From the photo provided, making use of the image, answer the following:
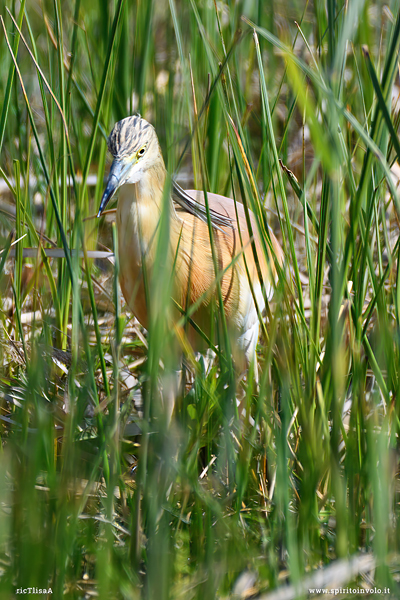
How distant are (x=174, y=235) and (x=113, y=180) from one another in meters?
0.26

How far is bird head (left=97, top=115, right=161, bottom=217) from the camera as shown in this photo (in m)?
→ 1.13

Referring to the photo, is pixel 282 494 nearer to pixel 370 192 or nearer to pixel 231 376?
pixel 231 376

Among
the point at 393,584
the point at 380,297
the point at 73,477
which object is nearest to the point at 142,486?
the point at 73,477

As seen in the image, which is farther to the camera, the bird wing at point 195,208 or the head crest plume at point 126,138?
the bird wing at point 195,208

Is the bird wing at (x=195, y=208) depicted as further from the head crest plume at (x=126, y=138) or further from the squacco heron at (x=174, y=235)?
the head crest plume at (x=126, y=138)

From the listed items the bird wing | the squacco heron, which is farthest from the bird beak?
the bird wing

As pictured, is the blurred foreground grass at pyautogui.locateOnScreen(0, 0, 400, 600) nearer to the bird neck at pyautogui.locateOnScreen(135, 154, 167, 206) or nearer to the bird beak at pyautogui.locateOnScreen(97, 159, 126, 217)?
the bird beak at pyautogui.locateOnScreen(97, 159, 126, 217)

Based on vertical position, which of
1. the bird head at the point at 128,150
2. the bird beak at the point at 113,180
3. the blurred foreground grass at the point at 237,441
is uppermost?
the bird head at the point at 128,150

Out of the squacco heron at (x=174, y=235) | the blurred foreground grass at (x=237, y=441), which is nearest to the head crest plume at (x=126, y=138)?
the squacco heron at (x=174, y=235)

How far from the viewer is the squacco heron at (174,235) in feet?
3.80

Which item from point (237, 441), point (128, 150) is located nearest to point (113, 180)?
point (128, 150)

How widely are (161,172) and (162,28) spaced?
78.3 inches

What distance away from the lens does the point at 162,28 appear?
2.96 m

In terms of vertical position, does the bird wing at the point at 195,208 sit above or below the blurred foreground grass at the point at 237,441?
above
